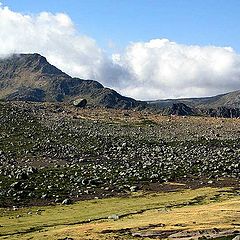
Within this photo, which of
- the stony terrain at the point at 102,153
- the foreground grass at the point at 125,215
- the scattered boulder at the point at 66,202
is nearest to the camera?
the foreground grass at the point at 125,215

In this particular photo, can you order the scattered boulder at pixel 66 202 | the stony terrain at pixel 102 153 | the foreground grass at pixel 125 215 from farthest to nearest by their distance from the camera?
1. the stony terrain at pixel 102 153
2. the scattered boulder at pixel 66 202
3. the foreground grass at pixel 125 215

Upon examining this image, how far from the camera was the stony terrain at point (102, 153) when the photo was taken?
243 ft

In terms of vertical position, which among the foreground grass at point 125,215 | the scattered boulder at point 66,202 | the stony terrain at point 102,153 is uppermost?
the stony terrain at point 102,153

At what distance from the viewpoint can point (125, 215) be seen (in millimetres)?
56594

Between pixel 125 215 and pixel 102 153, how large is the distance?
46177mm

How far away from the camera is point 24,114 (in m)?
142

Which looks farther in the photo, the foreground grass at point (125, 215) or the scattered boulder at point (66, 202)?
the scattered boulder at point (66, 202)

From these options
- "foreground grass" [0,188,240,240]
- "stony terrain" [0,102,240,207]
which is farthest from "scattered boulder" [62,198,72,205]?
"stony terrain" [0,102,240,207]

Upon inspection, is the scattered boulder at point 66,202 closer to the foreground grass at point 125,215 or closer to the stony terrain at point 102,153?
the foreground grass at point 125,215

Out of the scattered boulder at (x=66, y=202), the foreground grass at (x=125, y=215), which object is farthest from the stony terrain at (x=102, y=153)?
the foreground grass at (x=125, y=215)

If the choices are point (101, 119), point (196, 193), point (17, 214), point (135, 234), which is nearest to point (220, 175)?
point (196, 193)

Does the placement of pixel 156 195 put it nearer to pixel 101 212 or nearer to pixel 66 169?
pixel 101 212

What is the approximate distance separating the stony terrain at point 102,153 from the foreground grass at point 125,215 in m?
5.01

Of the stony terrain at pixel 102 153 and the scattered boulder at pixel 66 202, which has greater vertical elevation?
the stony terrain at pixel 102 153
